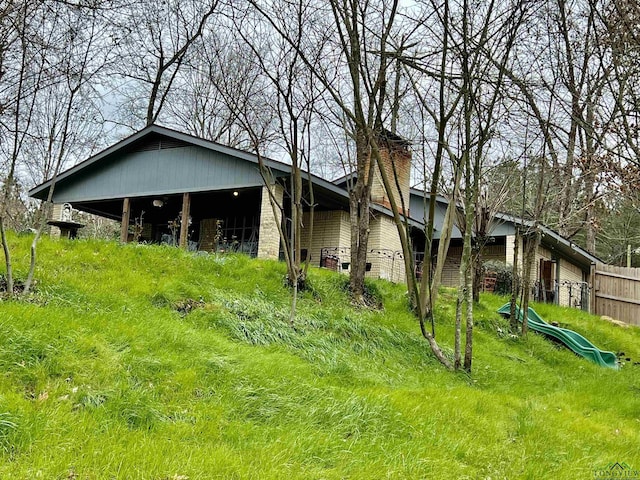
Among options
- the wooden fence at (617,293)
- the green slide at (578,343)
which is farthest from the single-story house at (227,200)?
the green slide at (578,343)

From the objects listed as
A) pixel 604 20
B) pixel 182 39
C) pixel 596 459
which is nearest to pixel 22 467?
pixel 596 459

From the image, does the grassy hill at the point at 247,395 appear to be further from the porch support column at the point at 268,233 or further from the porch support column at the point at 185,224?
the porch support column at the point at 185,224

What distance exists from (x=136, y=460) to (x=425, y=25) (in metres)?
5.90

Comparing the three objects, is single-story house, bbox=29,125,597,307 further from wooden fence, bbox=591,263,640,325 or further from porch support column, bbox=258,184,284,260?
wooden fence, bbox=591,263,640,325

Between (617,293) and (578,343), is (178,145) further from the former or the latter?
(617,293)

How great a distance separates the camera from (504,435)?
4051mm

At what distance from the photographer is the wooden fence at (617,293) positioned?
14.2 metres

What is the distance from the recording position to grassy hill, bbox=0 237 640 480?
279 centimetres

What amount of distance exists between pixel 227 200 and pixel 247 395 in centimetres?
1208

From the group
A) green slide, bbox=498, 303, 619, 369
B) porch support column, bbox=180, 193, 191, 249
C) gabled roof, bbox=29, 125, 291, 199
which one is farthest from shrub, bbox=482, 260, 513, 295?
porch support column, bbox=180, 193, 191, 249

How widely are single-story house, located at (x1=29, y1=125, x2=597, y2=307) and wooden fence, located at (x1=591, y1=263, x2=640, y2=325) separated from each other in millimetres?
1302

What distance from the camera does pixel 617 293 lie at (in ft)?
48.1

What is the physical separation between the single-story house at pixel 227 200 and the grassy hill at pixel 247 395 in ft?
18.8

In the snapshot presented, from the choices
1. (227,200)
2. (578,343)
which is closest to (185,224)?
(227,200)
